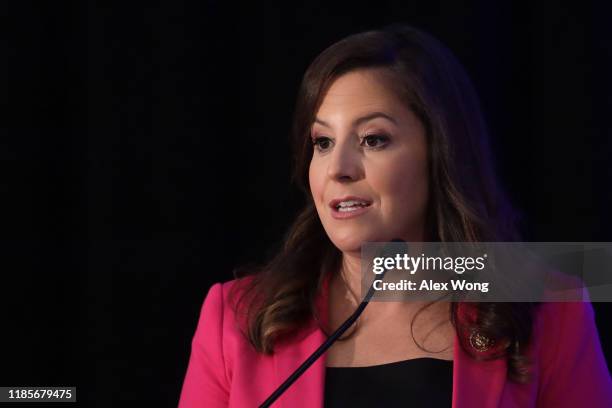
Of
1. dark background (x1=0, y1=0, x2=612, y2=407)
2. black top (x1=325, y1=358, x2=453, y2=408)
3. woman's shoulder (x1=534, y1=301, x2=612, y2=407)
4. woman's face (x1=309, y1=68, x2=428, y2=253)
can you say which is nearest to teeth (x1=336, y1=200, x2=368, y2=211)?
woman's face (x1=309, y1=68, x2=428, y2=253)

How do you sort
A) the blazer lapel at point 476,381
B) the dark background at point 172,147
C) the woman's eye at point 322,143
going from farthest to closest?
the dark background at point 172,147, the woman's eye at point 322,143, the blazer lapel at point 476,381

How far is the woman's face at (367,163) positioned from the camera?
1.23m

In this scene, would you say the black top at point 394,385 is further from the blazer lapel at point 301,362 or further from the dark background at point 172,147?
the dark background at point 172,147

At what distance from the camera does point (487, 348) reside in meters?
1.24

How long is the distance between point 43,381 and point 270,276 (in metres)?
0.59

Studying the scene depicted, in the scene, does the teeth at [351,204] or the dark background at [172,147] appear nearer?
the teeth at [351,204]

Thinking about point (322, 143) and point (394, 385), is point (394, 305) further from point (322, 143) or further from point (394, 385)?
point (322, 143)

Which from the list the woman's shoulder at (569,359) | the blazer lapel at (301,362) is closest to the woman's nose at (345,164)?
the blazer lapel at (301,362)

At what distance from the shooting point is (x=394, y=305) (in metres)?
1.34

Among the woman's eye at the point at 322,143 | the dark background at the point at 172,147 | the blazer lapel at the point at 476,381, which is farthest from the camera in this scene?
the dark background at the point at 172,147

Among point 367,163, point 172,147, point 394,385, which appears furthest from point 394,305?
point 172,147

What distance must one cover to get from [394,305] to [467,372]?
185mm

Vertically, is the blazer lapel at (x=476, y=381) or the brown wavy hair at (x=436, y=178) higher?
the brown wavy hair at (x=436, y=178)

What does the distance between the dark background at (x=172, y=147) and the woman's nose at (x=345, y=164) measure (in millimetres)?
498
